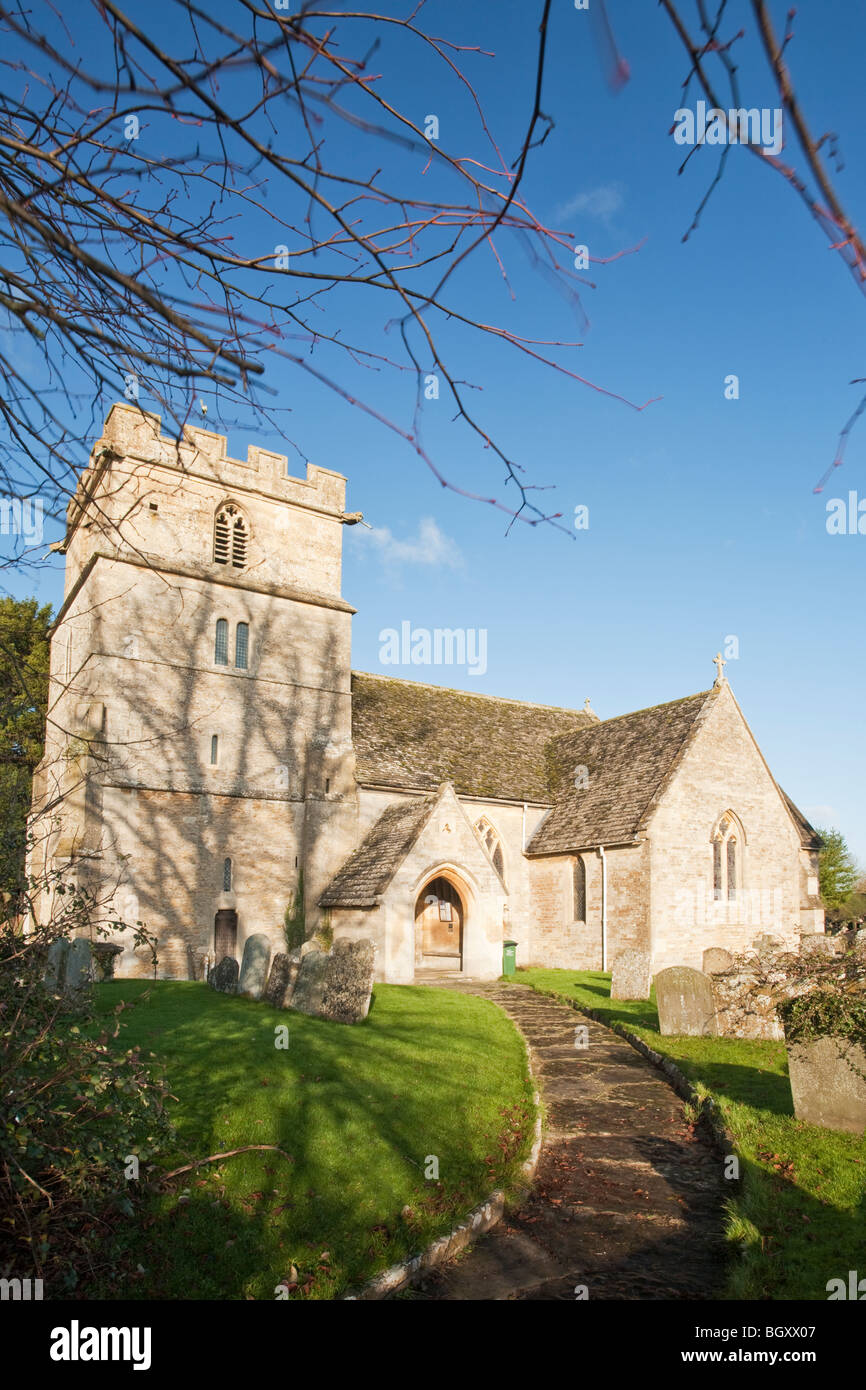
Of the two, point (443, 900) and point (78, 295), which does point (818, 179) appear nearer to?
point (78, 295)

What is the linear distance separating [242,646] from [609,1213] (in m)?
17.9

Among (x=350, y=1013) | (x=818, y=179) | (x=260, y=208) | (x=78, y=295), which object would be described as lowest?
(x=350, y=1013)

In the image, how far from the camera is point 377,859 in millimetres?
20516

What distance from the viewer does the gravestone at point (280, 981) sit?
43.9 ft

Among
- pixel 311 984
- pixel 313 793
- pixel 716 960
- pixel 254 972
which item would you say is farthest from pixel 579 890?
pixel 311 984

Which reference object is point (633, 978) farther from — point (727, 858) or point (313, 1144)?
point (313, 1144)

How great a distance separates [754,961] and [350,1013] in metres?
6.47

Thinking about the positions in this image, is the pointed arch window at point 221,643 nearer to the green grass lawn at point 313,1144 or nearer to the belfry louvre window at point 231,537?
the belfry louvre window at point 231,537

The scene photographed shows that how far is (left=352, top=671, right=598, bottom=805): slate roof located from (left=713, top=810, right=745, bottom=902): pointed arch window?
5477 millimetres

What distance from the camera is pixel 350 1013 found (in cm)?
1235

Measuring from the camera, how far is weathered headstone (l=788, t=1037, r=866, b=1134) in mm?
7730

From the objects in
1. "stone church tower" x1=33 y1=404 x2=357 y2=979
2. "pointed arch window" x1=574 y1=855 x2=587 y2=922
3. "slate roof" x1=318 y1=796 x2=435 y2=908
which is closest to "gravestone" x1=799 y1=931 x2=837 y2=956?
"pointed arch window" x1=574 y1=855 x2=587 y2=922
